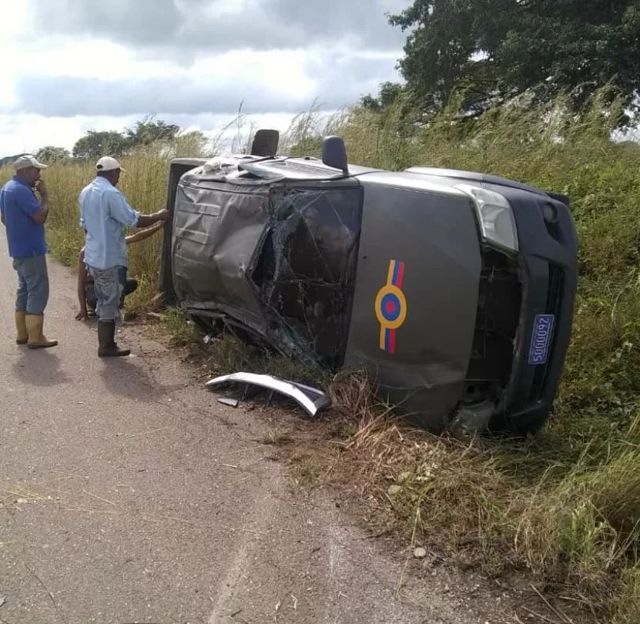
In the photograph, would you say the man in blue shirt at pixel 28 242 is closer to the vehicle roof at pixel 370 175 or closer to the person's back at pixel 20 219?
the person's back at pixel 20 219

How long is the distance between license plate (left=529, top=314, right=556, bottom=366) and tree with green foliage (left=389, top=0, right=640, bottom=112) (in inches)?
357

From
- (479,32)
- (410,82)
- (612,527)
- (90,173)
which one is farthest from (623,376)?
(410,82)

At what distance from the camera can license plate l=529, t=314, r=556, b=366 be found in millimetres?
3740

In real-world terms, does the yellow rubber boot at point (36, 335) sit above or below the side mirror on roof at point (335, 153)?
below

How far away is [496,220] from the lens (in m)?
3.70

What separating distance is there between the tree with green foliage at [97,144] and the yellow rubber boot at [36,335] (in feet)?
24.2

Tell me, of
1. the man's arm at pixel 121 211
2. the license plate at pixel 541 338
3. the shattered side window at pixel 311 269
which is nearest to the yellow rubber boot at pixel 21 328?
the man's arm at pixel 121 211

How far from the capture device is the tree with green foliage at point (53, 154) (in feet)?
56.2

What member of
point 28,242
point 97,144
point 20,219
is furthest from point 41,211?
point 97,144

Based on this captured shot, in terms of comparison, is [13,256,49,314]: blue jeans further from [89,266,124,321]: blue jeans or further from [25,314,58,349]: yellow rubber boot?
[89,266,124,321]: blue jeans

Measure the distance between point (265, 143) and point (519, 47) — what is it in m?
10.8

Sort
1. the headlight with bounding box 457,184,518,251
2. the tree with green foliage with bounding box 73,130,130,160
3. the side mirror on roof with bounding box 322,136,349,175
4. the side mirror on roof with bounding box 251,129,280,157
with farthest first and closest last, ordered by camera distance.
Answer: the tree with green foliage with bounding box 73,130,130,160, the side mirror on roof with bounding box 251,129,280,157, the side mirror on roof with bounding box 322,136,349,175, the headlight with bounding box 457,184,518,251

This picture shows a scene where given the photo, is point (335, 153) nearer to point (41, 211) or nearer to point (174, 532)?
point (174, 532)

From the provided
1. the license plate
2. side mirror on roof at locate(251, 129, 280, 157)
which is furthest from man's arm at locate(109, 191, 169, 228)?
the license plate
